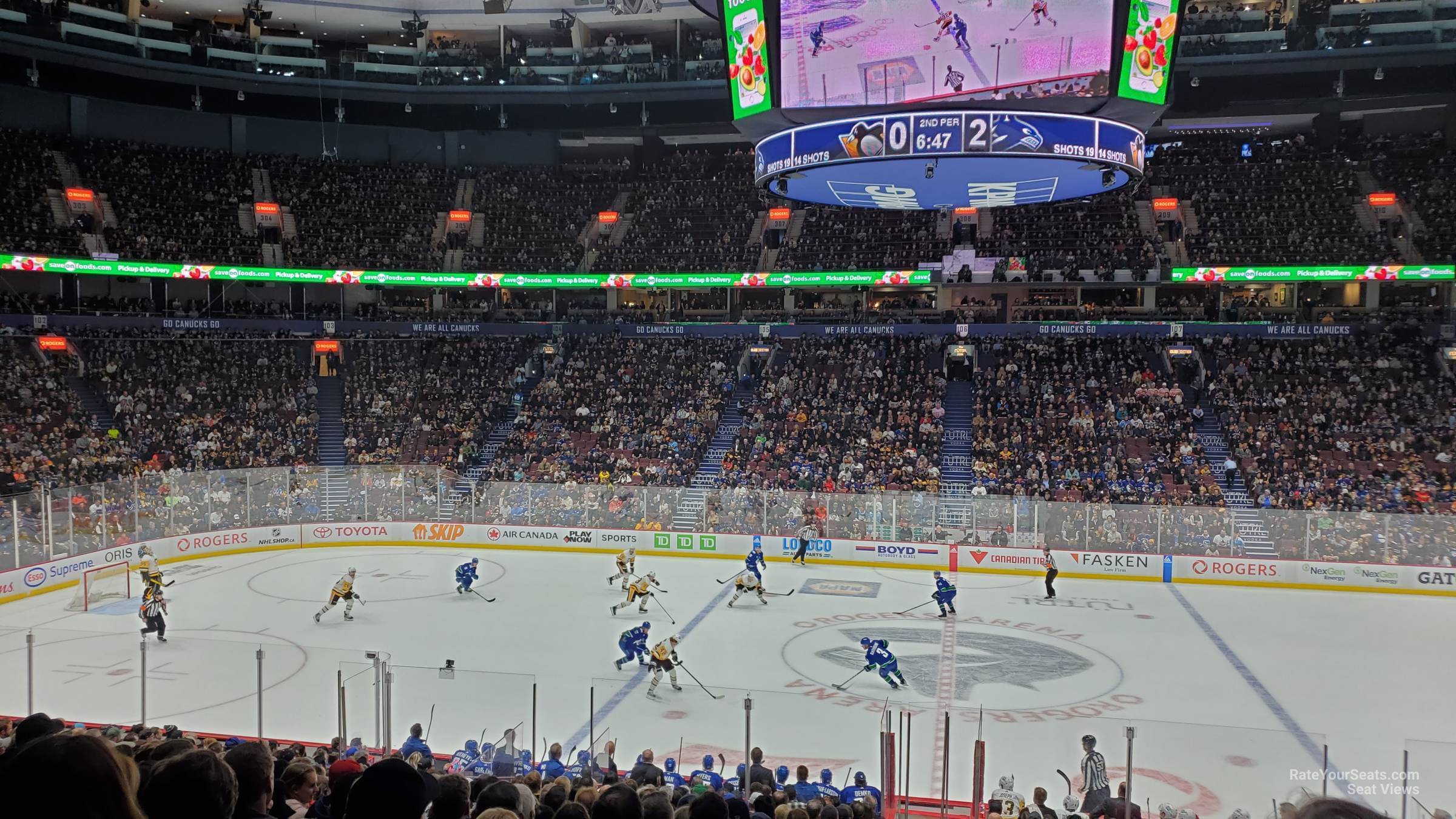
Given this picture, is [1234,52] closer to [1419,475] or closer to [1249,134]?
[1249,134]

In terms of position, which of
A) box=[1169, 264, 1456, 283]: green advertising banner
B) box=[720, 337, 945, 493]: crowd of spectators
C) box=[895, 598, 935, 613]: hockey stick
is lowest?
box=[895, 598, 935, 613]: hockey stick

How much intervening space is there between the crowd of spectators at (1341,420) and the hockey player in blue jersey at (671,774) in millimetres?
19600

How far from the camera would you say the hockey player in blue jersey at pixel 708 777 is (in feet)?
28.2

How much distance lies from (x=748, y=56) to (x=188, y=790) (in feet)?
46.7

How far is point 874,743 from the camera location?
10055 millimetres

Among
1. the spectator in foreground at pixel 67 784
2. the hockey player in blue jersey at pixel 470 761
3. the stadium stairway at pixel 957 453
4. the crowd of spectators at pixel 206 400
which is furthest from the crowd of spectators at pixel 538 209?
the spectator in foreground at pixel 67 784

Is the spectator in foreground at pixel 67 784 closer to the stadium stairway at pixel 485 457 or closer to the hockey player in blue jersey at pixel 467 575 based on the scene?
the hockey player in blue jersey at pixel 467 575

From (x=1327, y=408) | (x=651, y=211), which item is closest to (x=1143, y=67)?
(x=1327, y=408)

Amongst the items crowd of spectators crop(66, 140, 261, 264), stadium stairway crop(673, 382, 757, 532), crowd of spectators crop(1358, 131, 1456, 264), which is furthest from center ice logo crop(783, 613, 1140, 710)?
crowd of spectators crop(66, 140, 261, 264)

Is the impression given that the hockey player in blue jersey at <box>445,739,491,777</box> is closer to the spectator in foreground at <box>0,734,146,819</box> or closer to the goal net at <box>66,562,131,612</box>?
the spectator in foreground at <box>0,734,146,819</box>

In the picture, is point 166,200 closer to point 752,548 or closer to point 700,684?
point 752,548

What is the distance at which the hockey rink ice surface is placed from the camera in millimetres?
9133

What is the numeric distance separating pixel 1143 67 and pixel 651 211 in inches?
1134

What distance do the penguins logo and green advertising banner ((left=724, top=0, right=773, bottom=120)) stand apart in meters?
1.55
